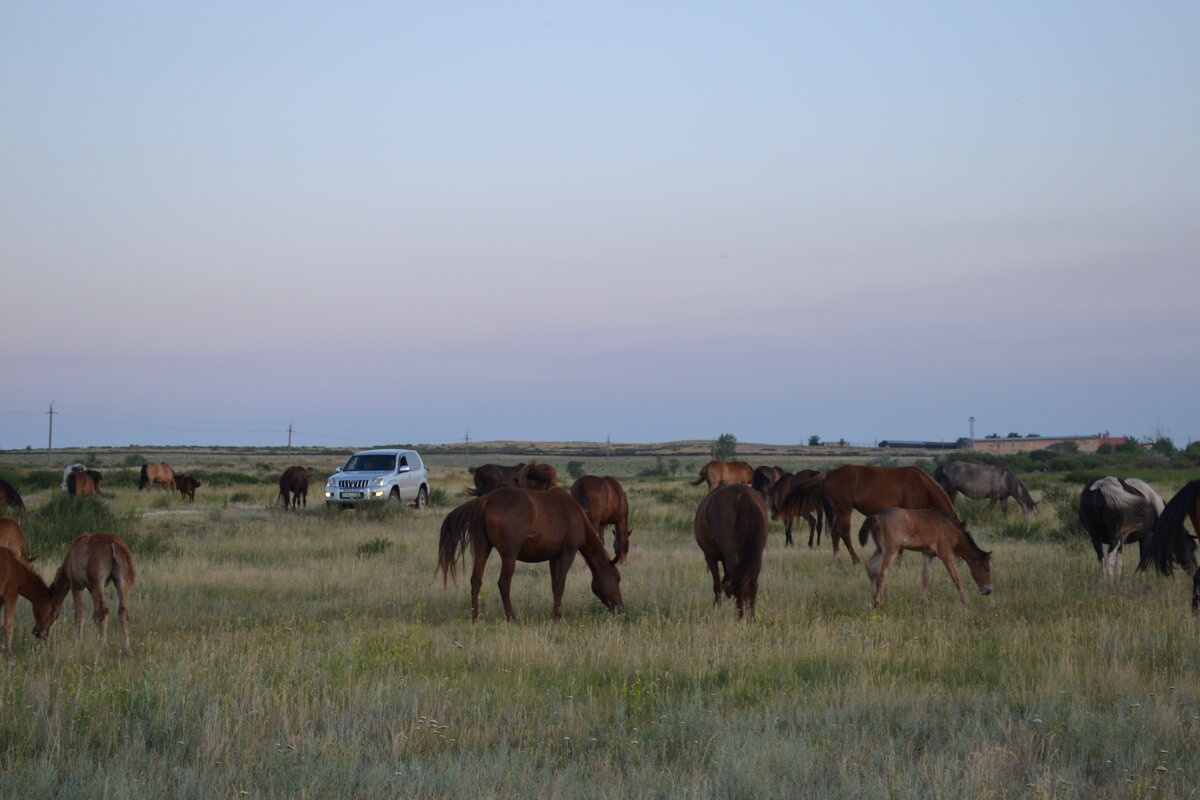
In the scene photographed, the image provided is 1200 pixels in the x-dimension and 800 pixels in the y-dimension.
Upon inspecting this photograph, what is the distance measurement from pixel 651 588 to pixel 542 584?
1.91 meters

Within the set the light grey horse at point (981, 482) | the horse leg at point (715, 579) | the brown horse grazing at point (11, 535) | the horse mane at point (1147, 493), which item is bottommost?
the horse leg at point (715, 579)

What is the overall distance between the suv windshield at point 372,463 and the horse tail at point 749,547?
67.1 ft

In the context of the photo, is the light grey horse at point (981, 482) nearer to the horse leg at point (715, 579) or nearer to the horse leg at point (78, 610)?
the horse leg at point (715, 579)

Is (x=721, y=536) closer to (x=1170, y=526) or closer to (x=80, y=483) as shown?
(x=1170, y=526)

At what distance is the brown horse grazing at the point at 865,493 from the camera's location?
600 inches

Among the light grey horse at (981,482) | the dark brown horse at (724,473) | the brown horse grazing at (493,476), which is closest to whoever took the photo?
the light grey horse at (981,482)

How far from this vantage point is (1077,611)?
1079cm

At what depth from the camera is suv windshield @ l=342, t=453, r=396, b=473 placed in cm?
2989

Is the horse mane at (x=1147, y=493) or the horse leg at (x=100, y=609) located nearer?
the horse leg at (x=100, y=609)

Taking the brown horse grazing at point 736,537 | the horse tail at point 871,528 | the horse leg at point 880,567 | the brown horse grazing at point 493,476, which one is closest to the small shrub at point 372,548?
the brown horse grazing at point 493,476

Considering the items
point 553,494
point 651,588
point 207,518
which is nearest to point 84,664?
point 553,494

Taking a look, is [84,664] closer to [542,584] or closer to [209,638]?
[209,638]

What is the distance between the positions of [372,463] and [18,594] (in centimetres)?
2075

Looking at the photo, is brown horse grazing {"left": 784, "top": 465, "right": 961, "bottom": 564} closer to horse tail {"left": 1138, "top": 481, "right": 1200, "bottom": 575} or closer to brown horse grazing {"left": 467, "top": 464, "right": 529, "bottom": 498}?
horse tail {"left": 1138, "top": 481, "right": 1200, "bottom": 575}
